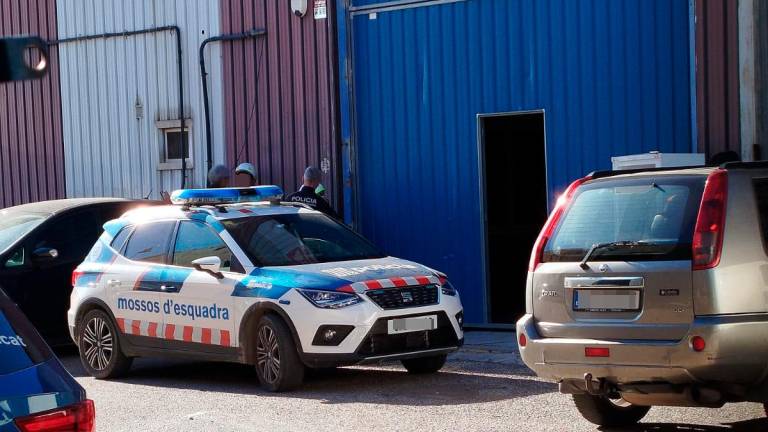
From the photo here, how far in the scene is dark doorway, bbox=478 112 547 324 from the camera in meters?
14.9

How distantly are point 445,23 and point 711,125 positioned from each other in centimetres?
352

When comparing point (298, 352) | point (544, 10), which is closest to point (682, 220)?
point (298, 352)

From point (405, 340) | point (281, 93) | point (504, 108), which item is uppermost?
point (281, 93)

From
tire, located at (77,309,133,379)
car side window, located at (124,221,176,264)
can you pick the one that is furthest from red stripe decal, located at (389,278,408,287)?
tire, located at (77,309,133,379)

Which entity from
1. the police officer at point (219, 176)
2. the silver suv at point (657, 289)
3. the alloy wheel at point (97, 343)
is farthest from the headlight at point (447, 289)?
the police officer at point (219, 176)

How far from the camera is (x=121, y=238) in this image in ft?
40.6

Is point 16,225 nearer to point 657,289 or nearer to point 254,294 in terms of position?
point 254,294

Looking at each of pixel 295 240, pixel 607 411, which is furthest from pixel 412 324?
pixel 607 411

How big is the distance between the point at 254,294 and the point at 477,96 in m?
4.92

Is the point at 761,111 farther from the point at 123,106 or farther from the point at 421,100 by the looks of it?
the point at 123,106

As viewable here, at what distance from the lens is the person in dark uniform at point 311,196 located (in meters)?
14.8

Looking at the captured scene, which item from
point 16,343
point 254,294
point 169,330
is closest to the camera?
point 16,343

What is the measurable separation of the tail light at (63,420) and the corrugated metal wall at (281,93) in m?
11.4

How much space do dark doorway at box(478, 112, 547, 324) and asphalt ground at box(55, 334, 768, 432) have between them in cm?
255
